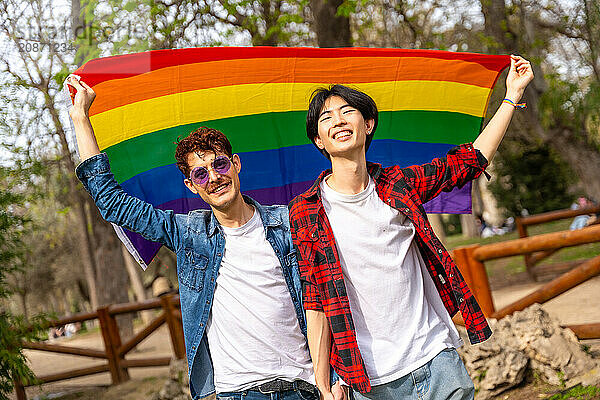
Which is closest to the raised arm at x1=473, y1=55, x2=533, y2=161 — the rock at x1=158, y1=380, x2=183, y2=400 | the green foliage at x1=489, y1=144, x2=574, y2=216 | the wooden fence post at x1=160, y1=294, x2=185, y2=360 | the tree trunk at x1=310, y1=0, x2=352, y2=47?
the rock at x1=158, y1=380, x2=183, y2=400

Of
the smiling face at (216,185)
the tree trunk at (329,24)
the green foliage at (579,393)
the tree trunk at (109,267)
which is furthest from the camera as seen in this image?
the tree trunk at (109,267)

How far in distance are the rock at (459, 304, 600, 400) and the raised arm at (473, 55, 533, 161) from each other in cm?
264

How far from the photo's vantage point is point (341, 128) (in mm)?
2391

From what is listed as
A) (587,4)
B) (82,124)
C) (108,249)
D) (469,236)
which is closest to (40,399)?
(108,249)

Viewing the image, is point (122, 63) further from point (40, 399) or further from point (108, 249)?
point (108, 249)

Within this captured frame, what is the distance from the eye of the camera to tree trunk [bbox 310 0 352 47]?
8.28 metres

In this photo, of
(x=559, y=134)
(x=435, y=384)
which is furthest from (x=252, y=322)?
(x=559, y=134)

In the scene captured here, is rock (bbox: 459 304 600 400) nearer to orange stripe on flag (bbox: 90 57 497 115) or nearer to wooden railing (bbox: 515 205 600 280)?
orange stripe on flag (bbox: 90 57 497 115)

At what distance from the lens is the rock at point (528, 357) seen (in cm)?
469

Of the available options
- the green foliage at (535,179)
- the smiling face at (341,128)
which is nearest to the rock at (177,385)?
the smiling face at (341,128)

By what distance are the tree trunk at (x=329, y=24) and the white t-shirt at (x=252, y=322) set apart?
614 centimetres

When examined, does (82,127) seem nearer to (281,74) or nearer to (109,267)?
(281,74)

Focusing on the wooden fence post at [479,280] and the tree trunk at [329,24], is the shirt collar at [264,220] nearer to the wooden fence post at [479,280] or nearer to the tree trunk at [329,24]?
the wooden fence post at [479,280]

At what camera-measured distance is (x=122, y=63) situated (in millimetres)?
3240
